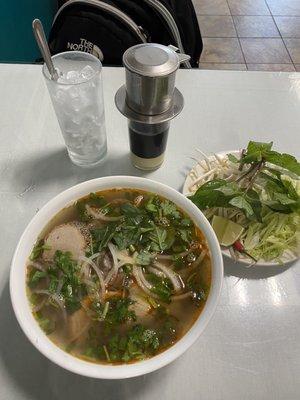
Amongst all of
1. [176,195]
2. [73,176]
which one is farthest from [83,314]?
[73,176]

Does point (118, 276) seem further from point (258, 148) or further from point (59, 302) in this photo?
point (258, 148)

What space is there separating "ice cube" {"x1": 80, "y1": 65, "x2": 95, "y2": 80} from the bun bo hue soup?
0.29 m

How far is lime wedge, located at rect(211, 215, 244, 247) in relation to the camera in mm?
777

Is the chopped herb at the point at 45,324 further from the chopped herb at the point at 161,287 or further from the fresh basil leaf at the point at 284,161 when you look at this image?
Answer: the fresh basil leaf at the point at 284,161

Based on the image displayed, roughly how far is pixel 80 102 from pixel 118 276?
0.43m

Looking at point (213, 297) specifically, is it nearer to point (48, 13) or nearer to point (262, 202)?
point (262, 202)

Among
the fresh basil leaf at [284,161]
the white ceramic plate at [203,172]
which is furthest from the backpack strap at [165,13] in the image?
the fresh basil leaf at [284,161]

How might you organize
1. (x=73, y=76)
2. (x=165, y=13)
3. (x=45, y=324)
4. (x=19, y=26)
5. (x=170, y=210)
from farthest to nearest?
(x=19, y=26)
(x=165, y=13)
(x=73, y=76)
(x=170, y=210)
(x=45, y=324)

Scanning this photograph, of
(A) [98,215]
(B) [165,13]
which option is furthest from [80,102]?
(B) [165,13]

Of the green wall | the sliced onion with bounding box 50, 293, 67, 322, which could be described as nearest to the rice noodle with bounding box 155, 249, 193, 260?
the sliced onion with bounding box 50, 293, 67, 322

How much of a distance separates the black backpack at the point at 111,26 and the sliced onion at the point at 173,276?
89cm

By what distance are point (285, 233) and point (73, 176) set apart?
1.85ft

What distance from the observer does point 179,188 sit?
0.94m

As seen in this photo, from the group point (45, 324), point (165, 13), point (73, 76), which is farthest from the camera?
point (165, 13)
